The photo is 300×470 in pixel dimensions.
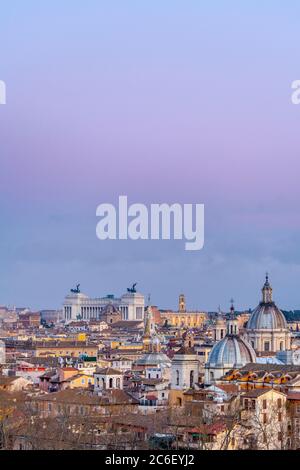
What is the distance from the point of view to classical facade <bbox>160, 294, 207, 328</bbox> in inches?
2144

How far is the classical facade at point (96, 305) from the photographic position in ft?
191

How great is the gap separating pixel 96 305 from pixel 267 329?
35170 millimetres

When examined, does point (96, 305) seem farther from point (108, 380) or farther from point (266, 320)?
point (108, 380)

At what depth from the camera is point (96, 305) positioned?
61031 mm

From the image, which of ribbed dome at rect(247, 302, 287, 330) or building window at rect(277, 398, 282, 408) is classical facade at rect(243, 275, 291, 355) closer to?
ribbed dome at rect(247, 302, 287, 330)

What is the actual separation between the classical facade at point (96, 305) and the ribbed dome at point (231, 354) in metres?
38.0

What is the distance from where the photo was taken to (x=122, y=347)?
115ft

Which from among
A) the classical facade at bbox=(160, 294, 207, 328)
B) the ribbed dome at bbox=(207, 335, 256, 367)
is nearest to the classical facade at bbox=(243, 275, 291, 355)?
the ribbed dome at bbox=(207, 335, 256, 367)

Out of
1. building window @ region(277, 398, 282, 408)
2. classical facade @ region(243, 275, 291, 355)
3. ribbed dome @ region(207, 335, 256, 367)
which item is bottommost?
building window @ region(277, 398, 282, 408)

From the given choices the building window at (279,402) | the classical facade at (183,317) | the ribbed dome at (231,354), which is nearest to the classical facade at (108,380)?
the ribbed dome at (231,354)

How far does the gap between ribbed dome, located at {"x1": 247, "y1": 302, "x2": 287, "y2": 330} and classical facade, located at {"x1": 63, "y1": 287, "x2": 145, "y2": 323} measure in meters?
31.8

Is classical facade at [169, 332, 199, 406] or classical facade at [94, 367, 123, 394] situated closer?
classical facade at [169, 332, 199, 406]
